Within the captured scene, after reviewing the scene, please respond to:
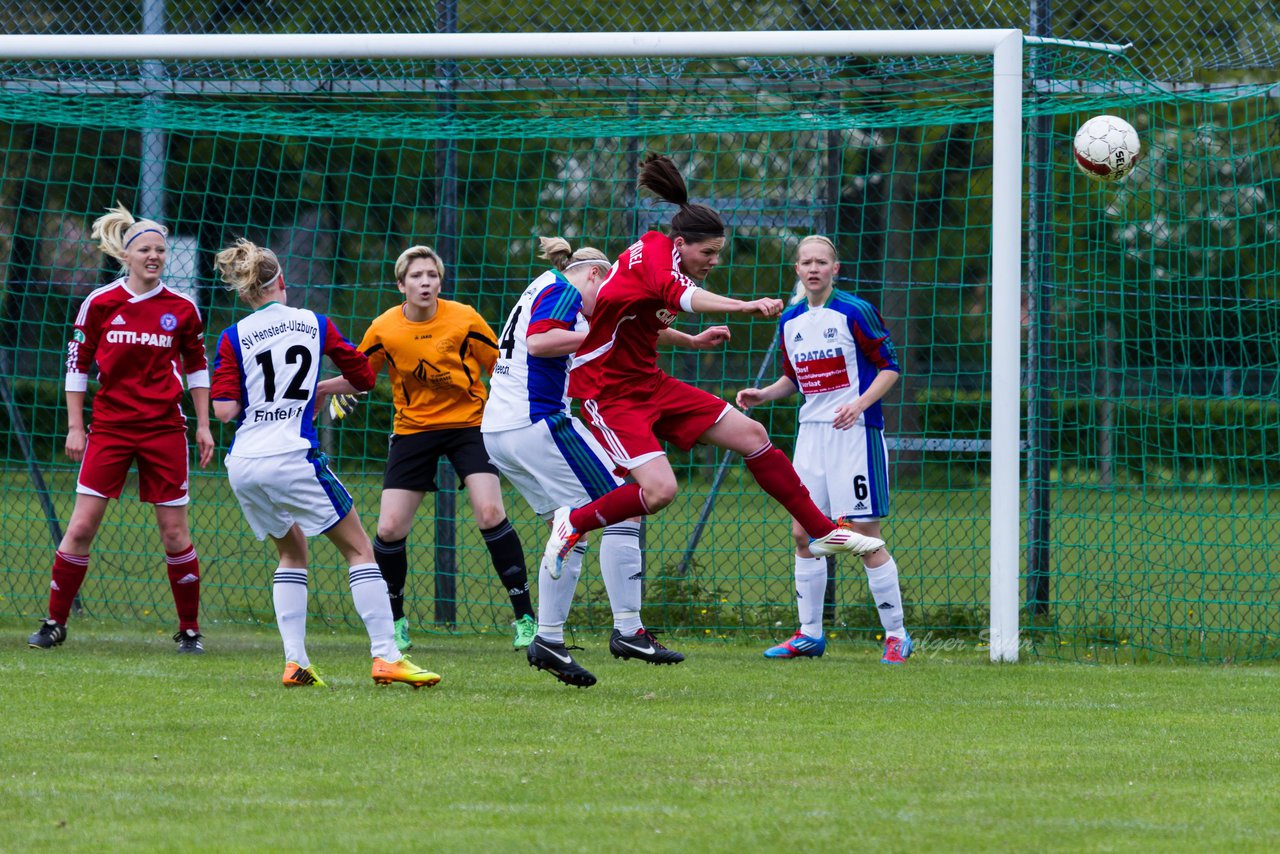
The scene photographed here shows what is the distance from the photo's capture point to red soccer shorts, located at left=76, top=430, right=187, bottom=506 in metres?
7.48

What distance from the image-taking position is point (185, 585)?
777cm

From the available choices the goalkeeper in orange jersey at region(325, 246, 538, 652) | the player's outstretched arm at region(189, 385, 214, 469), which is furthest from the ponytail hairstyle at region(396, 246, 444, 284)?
the player's outstretched arm at region(189, 385, 214, 469)

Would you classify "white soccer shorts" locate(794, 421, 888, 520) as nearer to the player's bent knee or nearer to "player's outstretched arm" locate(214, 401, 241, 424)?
the player's bent knee

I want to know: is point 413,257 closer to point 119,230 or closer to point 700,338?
point 119,230

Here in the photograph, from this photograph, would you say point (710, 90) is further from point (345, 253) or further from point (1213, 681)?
point (345, 253)

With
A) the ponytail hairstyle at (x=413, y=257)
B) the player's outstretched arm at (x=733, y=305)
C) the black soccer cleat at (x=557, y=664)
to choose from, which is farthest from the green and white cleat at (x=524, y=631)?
the player's outstretched arm at (x=733, y=305)

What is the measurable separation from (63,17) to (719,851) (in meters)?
11.6

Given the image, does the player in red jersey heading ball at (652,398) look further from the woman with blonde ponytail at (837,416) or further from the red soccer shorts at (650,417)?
the woman with blonde ponytail at (837,416)

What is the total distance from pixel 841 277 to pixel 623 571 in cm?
396

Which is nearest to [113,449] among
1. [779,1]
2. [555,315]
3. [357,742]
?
[555,315]

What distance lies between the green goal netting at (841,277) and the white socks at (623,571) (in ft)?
6.71

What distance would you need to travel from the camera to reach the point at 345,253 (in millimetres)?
14578

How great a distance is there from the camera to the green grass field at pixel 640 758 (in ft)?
12.2

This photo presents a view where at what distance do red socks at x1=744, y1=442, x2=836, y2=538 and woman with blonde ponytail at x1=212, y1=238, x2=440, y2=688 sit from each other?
61.6 inches
